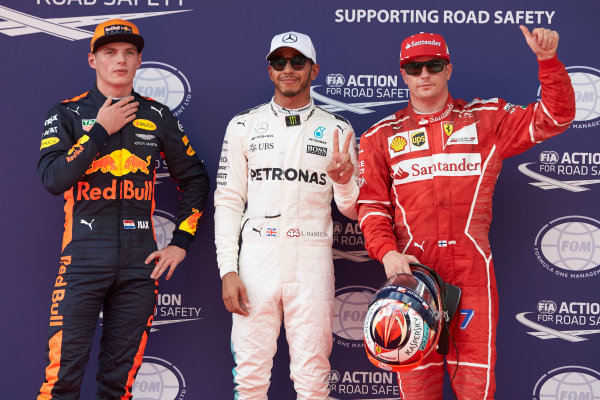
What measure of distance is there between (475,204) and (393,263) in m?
0.49

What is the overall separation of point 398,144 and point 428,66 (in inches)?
14.9

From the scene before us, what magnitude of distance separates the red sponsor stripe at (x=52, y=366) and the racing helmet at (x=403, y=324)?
4.50 feet

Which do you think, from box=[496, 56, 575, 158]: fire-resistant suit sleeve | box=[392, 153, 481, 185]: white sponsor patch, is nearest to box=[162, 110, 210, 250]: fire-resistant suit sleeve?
box=[392, 153, 481, 185]: white sponsor patch

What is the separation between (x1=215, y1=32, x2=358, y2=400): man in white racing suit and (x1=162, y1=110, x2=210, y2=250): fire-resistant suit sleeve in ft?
0.66

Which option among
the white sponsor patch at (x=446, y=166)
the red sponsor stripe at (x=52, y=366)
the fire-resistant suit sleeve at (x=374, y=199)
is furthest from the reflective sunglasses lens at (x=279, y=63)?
the red sponsor stripe at (x=52, y=366)

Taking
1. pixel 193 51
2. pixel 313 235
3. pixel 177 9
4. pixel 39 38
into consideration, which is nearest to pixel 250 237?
pixel 313 235

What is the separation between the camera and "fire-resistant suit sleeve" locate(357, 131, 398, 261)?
273cm

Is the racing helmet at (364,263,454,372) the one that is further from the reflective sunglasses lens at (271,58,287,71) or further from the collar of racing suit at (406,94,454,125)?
the reflective sunglasses lens at (271,58,287,71)

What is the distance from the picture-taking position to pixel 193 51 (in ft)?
11.5

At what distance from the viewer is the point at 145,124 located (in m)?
3.04

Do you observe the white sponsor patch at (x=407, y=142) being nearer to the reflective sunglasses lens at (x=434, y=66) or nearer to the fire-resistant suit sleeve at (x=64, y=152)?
the reflective sunglasses lens at (x=434, y=66)

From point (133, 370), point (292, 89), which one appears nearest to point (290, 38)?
point (292, 89)

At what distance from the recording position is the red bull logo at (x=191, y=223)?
3.11 m

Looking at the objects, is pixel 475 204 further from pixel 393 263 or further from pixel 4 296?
pixel 4 296
